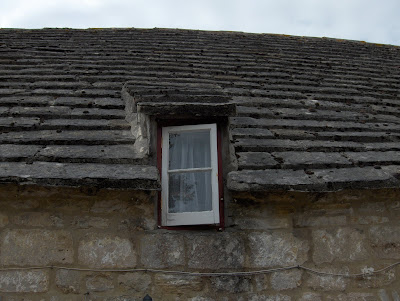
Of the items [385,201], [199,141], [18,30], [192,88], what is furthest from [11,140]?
[18,30]

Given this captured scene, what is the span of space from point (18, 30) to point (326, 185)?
6.81 meters

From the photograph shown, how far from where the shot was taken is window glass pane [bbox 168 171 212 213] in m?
3.21

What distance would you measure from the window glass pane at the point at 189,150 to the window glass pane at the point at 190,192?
0.10 metres

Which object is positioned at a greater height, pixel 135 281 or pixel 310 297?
pixel 135 281

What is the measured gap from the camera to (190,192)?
3.25 meters

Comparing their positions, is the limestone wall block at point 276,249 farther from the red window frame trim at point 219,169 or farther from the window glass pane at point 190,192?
the window glass pane at point 190,192

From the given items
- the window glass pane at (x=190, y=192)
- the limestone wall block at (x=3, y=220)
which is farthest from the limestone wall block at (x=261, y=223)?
the limestone wall block at (x=3, y=220)

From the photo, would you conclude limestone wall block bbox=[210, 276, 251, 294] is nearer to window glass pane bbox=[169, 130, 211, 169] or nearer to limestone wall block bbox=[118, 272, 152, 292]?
limestone wall block bbox=[118, 272, 152, 292]

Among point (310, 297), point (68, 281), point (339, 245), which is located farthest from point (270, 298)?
point (68, 281)

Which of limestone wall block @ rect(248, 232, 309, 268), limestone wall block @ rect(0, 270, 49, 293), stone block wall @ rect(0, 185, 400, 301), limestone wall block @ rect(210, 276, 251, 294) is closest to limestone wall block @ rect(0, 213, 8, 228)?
stone block wall @ rect(0, 185, 400, 301)

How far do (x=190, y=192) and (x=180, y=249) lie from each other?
1.69 ft

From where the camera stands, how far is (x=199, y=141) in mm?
3465

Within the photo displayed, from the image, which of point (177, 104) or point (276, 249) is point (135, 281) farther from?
point (177, 104)

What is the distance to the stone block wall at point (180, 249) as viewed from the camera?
115 inches
